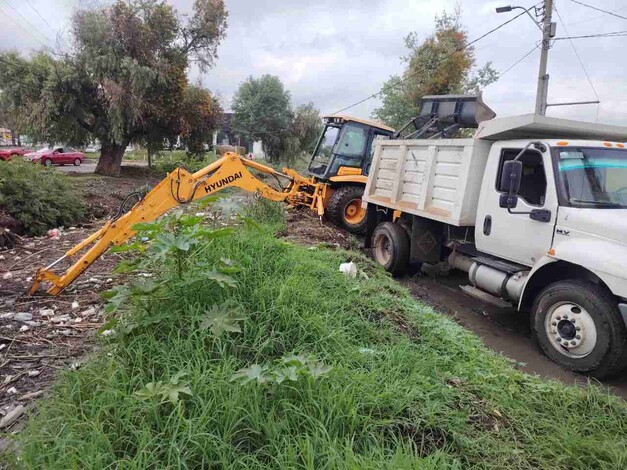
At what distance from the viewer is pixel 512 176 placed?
4.43 meters

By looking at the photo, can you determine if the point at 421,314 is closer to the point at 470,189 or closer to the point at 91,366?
the point at 470,189

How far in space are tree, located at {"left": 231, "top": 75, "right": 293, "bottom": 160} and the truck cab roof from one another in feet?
79.4

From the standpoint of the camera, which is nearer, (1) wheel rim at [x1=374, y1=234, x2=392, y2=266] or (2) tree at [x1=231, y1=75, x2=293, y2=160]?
(1) wheel rim at [x1=374, y1=234, x2=392, y2=266]

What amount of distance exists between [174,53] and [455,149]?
55.8ft

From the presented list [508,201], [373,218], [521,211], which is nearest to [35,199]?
[373,218]

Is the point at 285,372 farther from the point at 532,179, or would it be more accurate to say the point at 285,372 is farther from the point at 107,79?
the point at 107,79

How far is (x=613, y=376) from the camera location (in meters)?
3.89

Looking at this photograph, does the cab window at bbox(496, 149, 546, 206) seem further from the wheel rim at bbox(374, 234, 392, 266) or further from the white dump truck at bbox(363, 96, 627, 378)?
the wheel rim at bbox(374, 234, 392, 266)

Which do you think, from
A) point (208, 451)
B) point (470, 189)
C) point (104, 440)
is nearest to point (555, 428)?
point (208, 451)

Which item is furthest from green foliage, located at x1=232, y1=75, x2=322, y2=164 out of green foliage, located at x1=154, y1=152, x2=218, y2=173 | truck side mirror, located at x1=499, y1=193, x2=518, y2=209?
truck side mirror, located at x1=499, y1=193, x2=518, y2=209

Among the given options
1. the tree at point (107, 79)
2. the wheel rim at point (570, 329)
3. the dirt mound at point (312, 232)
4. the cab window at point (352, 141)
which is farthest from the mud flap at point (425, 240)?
the tree at point (107, 79)

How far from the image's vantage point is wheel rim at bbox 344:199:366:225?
9141 millimetres

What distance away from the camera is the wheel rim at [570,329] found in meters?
3.84

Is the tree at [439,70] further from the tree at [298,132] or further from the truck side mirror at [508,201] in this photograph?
the truck side mirror at [508,201]
